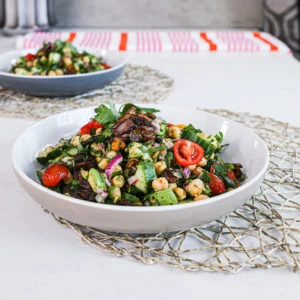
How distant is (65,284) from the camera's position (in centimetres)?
74

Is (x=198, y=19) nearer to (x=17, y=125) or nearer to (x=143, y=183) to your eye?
(x=17, y=125)

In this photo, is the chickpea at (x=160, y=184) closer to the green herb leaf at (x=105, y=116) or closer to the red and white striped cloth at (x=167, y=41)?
the green herb leaf at (x=105, y=116)

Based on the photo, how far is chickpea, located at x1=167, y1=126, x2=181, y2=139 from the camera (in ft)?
3.22

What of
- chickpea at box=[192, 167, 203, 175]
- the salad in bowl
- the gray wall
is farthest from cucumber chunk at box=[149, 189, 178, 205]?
the gray wall

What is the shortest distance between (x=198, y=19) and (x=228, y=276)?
2.98m

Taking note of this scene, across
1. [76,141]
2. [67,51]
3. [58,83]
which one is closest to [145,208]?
[76,141]

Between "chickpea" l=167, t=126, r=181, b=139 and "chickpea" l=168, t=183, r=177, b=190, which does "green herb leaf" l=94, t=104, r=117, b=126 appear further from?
"chickpea" l=168, t=183, r=177, b=190

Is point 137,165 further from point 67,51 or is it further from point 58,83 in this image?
point 67,51

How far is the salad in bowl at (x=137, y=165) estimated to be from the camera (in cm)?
84

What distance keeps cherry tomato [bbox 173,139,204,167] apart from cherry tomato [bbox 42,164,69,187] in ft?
0.64

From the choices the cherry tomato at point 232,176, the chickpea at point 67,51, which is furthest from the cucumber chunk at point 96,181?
the chickpea at point 67,51

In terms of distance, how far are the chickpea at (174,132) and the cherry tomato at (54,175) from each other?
209mm

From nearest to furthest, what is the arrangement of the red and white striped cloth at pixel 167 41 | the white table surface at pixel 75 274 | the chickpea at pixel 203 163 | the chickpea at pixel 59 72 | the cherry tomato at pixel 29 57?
1. the white table surface at pixel 75 274
2. the chickpea at pixel 203 163
3. the chickpea at pixel 59 72
4. the cherry tomato at pixel 29 57
5. the red and white striped cloth at pixel 167 41

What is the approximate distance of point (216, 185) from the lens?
0.88m
